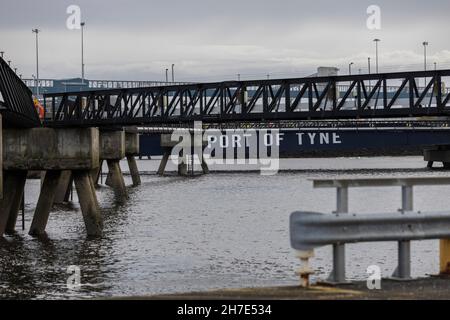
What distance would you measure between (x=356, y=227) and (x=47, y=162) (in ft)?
87.3

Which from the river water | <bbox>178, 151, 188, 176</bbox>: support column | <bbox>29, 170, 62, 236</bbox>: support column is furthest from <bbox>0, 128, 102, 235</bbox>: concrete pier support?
<bbox>178, 151, 188, 176</bbox>: support column

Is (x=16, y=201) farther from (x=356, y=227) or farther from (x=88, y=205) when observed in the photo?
(x=356, y=227)

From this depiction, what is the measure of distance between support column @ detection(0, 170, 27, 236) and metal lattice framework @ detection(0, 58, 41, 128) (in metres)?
2.08

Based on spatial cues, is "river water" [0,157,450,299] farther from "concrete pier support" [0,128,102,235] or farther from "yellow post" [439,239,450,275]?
Answer: "yellow post" [439,239,450,275]

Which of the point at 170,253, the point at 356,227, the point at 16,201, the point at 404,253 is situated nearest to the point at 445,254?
the point at 404,253

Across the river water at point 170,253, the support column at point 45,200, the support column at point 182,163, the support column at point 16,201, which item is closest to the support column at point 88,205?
the river water at point 170,253

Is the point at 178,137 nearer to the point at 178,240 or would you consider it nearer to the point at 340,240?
the point at 178,240

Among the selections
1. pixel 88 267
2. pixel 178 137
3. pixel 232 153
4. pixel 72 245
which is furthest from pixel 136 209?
pixel 232 153

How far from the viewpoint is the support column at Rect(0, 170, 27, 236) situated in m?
38.2

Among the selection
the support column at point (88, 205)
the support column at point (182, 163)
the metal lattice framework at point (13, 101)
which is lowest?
the support column at point (182, 163)

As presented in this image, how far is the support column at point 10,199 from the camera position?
3825 cm

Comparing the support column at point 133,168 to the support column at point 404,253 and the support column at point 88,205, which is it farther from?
the support column at point 404,253

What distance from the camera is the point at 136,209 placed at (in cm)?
5903
